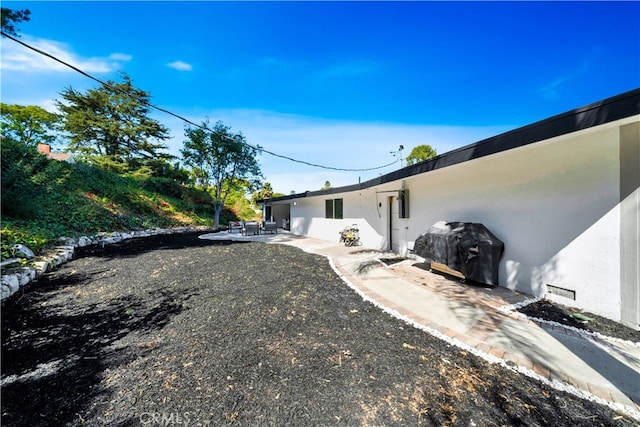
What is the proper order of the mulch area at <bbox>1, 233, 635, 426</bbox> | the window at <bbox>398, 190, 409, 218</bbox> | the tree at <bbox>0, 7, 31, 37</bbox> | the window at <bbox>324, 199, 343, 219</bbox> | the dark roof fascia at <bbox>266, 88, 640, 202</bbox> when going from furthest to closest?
1. the window at <bbox>324, 199, 343, 219</bbox>
2. the window at <bbox>398, 190, 409, 218</bbox>
3. the tree at <bbox>0, 7, 31, 37</bbox>
4. the dark roof fascia at <bbox>266, 88, 640, 202</bbox>
5. the mulch area at <bbox>1, 233, 635, 426</bbox>

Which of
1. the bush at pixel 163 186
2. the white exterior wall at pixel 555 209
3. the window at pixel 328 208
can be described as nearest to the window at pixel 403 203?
the white exterior wall at pixel 555 209

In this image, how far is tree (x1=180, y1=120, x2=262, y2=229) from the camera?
54.2 ft

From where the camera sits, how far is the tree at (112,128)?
19.3 meters

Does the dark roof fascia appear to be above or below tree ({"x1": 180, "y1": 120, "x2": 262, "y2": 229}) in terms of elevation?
below

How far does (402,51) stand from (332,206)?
21.8ft

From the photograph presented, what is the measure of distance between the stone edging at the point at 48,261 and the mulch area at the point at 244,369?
0.89ft

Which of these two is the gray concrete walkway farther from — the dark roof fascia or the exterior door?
the exterior door

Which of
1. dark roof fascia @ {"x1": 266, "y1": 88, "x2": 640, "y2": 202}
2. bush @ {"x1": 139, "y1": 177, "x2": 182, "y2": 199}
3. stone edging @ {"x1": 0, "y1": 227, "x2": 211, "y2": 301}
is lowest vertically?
stone edging @ {"x1": 0, "y1": 227, "x2": 211, "y2": 301}

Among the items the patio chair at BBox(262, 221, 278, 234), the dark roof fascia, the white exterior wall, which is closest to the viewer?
the dark roof fascia

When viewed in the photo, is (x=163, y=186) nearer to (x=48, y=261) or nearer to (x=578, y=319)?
(x=48, y=261)

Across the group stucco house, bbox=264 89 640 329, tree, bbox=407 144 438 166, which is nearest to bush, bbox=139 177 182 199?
stucco house, bbox=264 89 640 329

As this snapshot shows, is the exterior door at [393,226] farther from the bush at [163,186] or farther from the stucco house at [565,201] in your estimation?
the bush at [163,186]

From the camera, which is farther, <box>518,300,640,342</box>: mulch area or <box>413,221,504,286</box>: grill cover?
<box>413,221,504,286</box>: grill cover

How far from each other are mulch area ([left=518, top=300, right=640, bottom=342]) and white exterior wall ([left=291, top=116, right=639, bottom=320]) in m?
0.16
